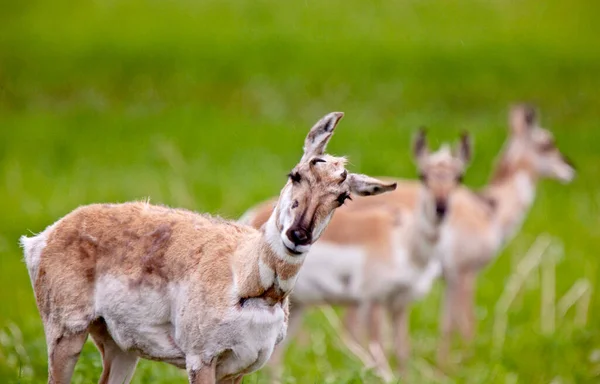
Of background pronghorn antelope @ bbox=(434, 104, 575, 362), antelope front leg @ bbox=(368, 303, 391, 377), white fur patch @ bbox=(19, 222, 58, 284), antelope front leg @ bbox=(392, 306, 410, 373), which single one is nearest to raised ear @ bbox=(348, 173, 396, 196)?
white fur patch @ bbox=(19, 222, 58, 284)

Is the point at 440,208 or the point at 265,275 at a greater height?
the point at 265,275

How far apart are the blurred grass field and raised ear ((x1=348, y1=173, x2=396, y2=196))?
884cm

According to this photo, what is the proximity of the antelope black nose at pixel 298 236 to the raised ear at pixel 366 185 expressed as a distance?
32cm

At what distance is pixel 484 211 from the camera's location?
43.7ft

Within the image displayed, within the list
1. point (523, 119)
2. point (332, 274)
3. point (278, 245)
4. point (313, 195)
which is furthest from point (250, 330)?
point (523, 119)

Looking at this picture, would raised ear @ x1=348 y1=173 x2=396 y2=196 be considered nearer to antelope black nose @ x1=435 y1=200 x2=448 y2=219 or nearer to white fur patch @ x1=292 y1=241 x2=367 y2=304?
white fur patch @ x1=292 y1=241 x2=367 y2=304

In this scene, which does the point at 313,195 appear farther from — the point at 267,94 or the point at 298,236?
the point at 267,94

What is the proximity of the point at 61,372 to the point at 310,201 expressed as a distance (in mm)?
1584

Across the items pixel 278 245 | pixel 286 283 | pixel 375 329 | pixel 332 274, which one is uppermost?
pixel 278 245

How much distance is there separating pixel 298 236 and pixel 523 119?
31.6ft

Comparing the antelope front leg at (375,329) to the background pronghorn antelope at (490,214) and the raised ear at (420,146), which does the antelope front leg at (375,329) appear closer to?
the background pronghorn antelope at (490,214)

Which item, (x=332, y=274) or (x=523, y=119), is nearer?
(x=332, y=274)

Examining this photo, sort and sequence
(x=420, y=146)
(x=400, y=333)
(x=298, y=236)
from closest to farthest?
(x=298, y=236) < (x=400, y=333) < (x=420, y=146)

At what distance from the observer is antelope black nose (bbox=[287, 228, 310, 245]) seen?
5301 millimetres
